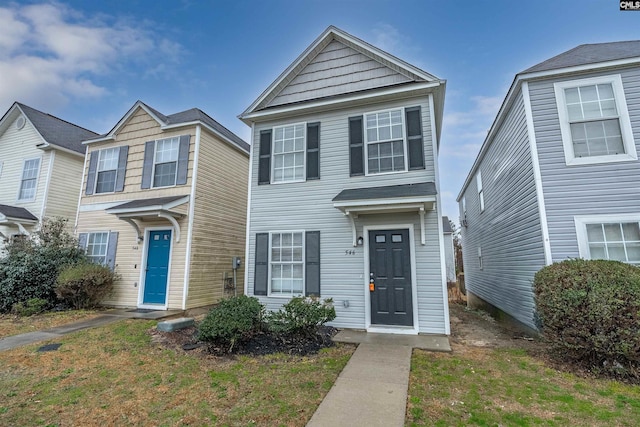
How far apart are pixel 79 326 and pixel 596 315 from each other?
10362 mm

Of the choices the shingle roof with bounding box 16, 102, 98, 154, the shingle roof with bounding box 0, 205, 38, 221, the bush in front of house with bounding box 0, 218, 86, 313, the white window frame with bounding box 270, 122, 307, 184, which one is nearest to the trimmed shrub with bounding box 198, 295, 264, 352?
the white window frame with bounding box 270, 122, 307, 184

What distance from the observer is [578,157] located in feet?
19.6

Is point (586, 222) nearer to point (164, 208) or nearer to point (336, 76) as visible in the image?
point (336, 76)

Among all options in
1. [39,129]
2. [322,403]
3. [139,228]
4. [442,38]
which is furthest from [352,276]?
[39,129]

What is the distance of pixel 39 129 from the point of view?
1264 centimetres

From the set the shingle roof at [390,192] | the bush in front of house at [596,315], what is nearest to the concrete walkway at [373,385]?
the bush in front of house at [596,315]

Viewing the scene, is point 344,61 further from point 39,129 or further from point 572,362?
point 39,129

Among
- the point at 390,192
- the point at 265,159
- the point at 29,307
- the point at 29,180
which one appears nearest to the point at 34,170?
the point at 29,180

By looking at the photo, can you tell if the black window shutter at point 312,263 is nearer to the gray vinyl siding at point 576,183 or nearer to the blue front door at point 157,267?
the blue front door at point 157,267

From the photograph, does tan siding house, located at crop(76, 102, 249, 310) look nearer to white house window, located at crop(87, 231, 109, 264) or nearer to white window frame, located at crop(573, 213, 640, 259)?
white house window, located at crop(87, 231, 109, 264)

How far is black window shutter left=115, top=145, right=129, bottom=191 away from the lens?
408 inches

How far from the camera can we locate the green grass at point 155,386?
317cm

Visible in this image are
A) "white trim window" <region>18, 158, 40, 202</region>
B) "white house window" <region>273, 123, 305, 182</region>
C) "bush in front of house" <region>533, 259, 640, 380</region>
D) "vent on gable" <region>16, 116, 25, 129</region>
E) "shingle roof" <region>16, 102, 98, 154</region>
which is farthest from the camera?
"vent on gable" <region>16, 116, 25, 129</region>

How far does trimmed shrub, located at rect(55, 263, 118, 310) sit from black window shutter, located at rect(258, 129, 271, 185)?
581 cm
